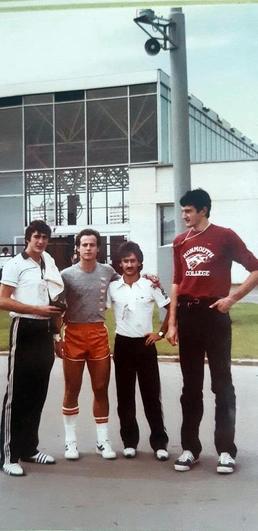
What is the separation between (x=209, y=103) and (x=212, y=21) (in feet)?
0.78

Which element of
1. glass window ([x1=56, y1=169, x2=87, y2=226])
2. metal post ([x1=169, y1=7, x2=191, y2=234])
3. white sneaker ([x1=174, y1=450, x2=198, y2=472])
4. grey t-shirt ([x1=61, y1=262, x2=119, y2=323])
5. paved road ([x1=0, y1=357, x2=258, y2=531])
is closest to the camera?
paved road ([x1=0, y1=357, x2=258, y2=531])

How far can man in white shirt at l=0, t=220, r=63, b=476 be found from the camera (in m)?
2.72

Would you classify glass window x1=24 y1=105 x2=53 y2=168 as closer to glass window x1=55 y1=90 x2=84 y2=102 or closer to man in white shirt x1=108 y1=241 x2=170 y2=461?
glass window x1=55 y1=90 x2=84 y2=102

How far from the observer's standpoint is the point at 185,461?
2725 millimetres

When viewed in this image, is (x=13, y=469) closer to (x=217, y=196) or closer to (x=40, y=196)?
(x=40, y=196)

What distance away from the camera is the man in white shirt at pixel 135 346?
2.82 metres

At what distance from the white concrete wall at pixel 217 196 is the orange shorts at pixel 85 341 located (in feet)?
1.13

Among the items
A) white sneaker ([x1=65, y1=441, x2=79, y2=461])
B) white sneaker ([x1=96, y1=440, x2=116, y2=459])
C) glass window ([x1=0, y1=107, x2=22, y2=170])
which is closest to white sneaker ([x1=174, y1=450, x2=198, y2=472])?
white sneaker ([x1=96, y1=440, x2=116, y2=459])

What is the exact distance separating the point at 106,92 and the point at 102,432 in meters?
1.12

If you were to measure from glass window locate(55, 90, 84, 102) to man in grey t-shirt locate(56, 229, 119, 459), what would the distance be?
0.45 meters

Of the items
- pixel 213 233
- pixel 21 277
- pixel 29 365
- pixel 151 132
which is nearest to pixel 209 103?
pixel 151 132

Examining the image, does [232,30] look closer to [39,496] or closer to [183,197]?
[183,197]

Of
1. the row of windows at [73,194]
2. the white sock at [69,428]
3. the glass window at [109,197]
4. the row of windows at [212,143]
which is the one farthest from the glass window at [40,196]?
the white sock at [69,428]

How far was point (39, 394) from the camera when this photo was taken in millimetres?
2832
